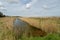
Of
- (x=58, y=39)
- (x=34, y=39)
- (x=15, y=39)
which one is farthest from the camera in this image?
(x=15, y=39)

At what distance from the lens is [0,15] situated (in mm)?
47250

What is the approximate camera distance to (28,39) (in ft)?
31.9

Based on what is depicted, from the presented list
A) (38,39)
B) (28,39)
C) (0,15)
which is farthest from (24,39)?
(0,15)

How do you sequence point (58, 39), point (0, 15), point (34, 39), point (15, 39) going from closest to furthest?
point (58, 39) → point (34, 39) → point (15, 39) → point (0, 15)

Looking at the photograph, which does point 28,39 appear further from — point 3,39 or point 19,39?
point 3,39

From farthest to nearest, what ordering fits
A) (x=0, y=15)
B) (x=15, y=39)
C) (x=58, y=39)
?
(x=0, y=15)
(x=15, y=39)
(x=58, y=39)

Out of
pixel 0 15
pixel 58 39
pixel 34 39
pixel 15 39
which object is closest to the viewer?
pixel 58 39

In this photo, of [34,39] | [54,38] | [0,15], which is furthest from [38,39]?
[0,15]

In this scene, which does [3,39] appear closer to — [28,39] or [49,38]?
[28,39]

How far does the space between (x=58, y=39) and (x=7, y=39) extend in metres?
2.90

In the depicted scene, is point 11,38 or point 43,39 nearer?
point 43,39

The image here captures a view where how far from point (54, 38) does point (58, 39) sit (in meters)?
0.22

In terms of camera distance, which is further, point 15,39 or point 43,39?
point 15,39

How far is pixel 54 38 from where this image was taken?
9.05 metres
